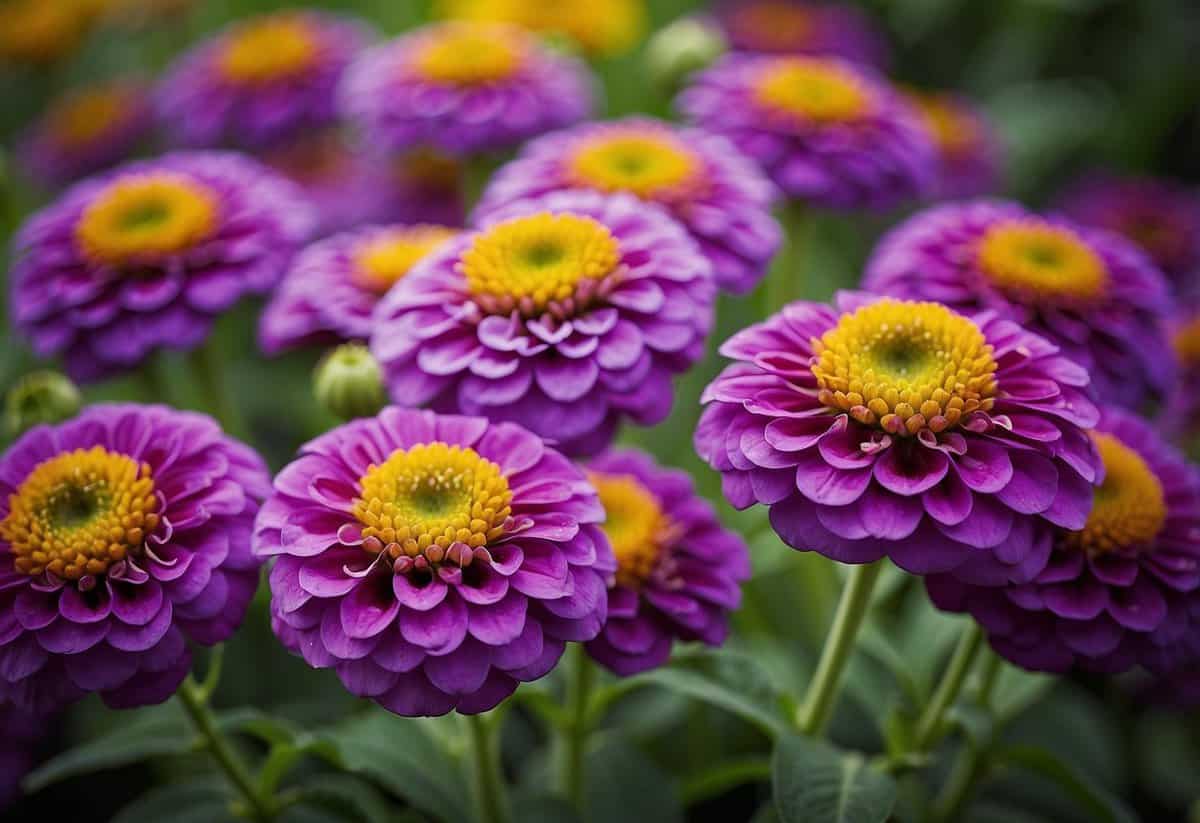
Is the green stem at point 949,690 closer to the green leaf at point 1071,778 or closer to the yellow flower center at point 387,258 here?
the green leaf at point 1071,778

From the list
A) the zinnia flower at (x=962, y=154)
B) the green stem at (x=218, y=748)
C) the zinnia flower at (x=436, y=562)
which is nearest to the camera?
the zinnia flower at (x=436, y=562)

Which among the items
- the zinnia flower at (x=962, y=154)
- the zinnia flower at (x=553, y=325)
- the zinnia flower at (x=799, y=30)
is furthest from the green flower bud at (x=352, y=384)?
the zinnia flower at (x=799, y=30)

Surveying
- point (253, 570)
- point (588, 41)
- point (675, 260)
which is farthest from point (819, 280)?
point (253, 570)

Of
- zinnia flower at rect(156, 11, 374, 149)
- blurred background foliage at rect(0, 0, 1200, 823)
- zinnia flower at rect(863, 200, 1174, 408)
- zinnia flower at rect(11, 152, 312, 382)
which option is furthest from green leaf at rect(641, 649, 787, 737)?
zinnia flower at rect(156, 11, 374, 149)

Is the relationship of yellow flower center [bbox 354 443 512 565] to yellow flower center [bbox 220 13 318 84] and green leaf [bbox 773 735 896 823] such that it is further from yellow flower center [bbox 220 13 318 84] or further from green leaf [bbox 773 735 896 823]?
yellow flower center [bbox 220 13 318 84]

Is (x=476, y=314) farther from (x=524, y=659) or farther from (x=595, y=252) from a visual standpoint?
(x=524, y=659)

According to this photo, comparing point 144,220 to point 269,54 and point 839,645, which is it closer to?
point 269,54
